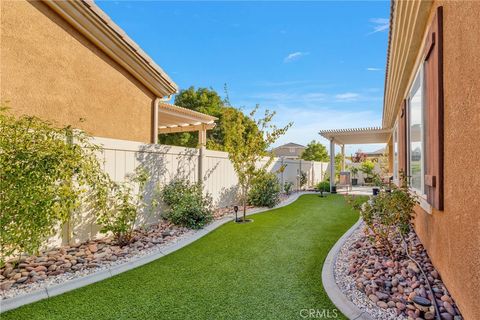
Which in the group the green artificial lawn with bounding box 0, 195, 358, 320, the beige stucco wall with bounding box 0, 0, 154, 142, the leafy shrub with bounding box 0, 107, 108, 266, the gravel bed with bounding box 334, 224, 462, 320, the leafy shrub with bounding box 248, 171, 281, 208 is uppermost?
the beige stucco wall with bounding box 0, 0, 154, 142

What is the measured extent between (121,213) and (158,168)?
1555mm

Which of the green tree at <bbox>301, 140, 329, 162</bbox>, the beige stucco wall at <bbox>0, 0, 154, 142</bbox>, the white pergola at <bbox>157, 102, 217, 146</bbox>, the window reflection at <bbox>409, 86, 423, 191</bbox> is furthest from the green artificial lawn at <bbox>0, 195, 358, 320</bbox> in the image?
the green tree at <bbox>301, 140, 329, 162</bbox>

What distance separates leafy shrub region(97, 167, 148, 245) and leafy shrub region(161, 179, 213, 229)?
0.90 metres

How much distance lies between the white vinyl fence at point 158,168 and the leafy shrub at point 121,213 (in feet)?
0.68

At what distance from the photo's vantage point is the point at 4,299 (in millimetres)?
2883

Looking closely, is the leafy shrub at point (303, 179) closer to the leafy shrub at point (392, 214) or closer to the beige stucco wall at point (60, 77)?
the beige stucco wall at point (60, 77)

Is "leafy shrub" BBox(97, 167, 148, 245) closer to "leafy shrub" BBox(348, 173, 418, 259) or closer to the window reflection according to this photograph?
"leafy shrub" BBox(348, 173, 418, 259)

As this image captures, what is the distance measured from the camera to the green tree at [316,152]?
26.7 metres

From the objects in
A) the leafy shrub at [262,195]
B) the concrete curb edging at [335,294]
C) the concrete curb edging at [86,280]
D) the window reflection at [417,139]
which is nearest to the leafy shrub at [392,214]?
the window reflection at [417,139]

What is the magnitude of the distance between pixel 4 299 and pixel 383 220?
16.2ft

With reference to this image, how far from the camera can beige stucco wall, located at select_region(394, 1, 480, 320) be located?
204cm

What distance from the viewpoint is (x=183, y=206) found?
19.7ft

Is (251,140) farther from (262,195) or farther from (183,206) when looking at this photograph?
(183,206)

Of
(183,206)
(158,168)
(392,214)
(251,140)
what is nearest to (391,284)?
(392,214)
